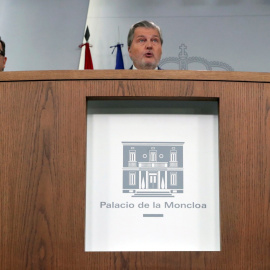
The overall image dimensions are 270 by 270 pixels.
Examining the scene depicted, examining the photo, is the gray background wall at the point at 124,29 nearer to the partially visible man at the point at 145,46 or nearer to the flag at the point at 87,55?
the flag at the point at 87,55

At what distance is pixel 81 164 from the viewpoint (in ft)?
3.62

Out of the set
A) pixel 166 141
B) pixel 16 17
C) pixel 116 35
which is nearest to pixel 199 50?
pixel 116 35

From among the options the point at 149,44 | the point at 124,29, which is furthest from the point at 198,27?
the point at 149,44

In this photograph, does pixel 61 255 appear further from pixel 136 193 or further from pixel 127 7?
pixel 127 7

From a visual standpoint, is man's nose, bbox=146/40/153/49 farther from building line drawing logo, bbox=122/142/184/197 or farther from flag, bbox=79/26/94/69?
flag, bbox=79/26/94/69

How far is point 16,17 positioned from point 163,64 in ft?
3.94

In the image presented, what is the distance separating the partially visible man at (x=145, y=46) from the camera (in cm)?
219

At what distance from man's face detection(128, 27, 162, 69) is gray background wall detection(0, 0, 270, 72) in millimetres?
1634

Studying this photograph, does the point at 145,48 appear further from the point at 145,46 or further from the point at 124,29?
the point at 124,29

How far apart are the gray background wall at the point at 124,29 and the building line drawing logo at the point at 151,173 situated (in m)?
2.86

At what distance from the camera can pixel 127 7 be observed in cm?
414

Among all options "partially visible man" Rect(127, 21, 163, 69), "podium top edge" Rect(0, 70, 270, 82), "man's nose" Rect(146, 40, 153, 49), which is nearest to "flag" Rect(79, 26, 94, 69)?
"partially visible man" Rect(127, 21, 163, 69)

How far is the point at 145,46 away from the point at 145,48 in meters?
0.01

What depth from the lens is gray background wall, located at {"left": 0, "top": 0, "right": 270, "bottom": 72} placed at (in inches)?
156
